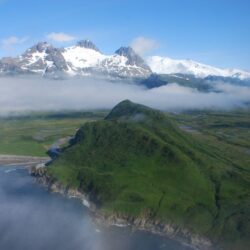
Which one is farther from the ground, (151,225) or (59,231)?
(151,225)

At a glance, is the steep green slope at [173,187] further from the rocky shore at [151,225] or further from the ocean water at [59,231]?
the ocean water at [59,231]

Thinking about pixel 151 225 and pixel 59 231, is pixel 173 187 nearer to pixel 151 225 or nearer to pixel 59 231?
pixel 151 225

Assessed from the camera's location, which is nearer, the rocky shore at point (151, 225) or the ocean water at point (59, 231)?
the ocean water at point (59, 231)

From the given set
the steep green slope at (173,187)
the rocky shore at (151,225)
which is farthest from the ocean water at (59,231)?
the steep green slope at (173,187)

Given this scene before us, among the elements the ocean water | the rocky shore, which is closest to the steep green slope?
the rocky shore

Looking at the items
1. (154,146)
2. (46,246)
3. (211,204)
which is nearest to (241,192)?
(211,204)

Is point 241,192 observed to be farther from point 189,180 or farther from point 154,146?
point 154,146

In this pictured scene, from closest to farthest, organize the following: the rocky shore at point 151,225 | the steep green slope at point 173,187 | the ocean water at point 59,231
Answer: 1. the ocean water at point 59,231
2. the rocky shore at point 151,225
3. the steep green slope at point 173,187

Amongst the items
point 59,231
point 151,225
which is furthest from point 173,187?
point 59,231
